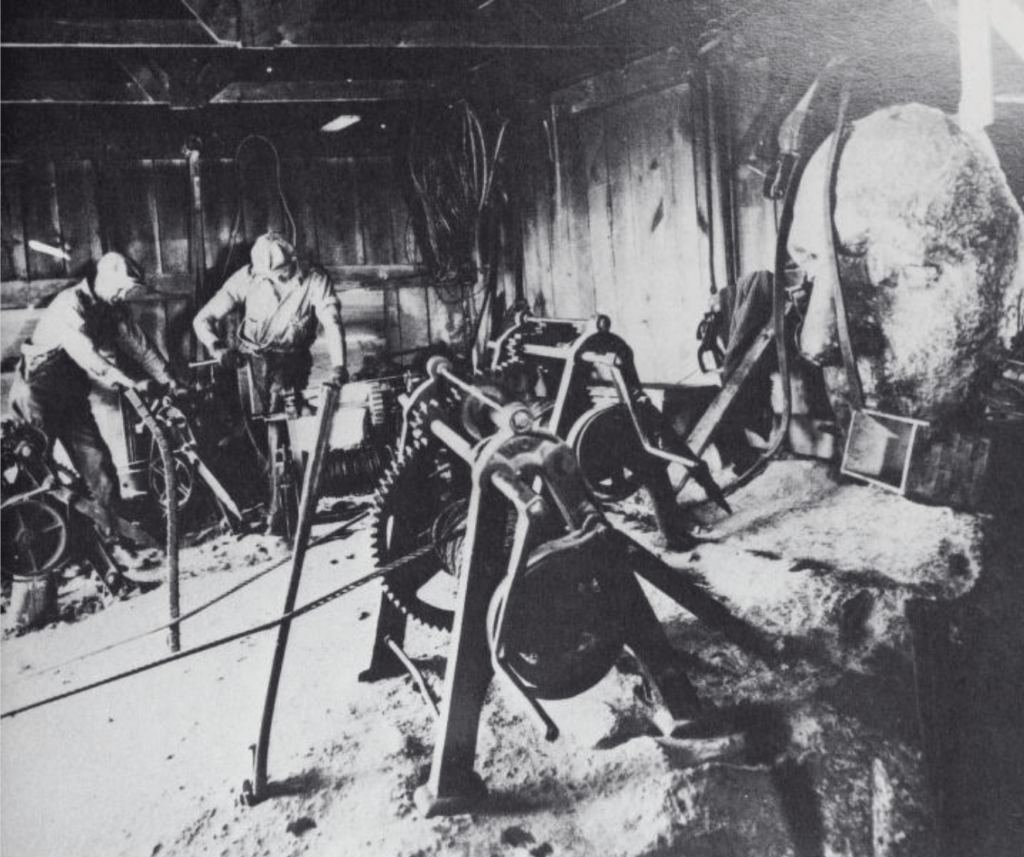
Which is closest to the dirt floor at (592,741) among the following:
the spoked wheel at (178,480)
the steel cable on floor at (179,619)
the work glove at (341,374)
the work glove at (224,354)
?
the steel cable on floor at (179,619)

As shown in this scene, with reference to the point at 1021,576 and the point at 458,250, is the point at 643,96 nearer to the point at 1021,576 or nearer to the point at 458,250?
the point at 458,250

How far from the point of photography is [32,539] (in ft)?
16.4

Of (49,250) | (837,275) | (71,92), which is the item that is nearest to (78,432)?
(49,250)

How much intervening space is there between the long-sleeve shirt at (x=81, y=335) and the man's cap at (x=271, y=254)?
45.7 inches

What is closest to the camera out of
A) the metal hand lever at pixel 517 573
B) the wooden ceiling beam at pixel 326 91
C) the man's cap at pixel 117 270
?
the metal hand lever at pixel 517 573

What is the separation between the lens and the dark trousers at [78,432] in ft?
17.3

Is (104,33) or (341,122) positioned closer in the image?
(104,33)

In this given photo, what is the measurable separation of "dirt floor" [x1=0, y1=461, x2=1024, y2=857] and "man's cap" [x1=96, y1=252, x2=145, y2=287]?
293cm

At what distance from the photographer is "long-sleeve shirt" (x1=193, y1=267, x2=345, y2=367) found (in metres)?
6.52

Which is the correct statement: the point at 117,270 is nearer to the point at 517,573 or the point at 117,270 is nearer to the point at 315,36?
the point at 315,36

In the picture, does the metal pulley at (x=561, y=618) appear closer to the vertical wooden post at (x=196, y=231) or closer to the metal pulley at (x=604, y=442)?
the metal pulley at (x=604, y=442)

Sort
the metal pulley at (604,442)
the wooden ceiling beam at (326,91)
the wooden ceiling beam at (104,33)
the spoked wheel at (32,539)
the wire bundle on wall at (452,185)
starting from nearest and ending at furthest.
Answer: the wooden ceiling beam at (104,33)
the metal pulley at (604,442)
the spoked wheel at (32,539)
the wooden ceiling beam at (326,91)
the wire bundle on wall at (452,185)

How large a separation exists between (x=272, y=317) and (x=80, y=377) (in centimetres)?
157

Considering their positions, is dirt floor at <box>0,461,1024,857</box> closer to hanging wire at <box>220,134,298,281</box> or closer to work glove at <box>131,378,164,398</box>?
work glove at <box>131,378,164,398</box>
